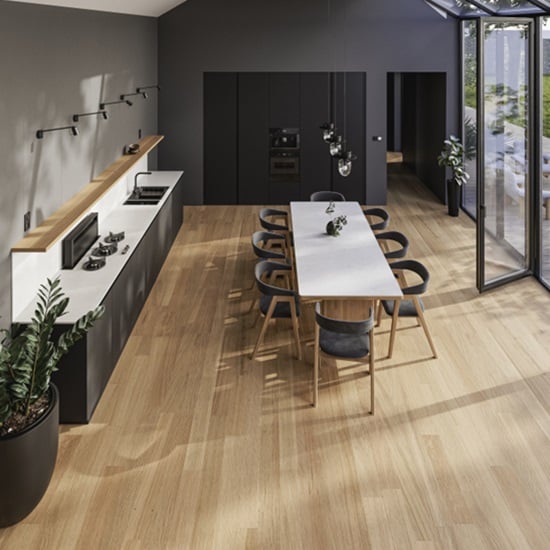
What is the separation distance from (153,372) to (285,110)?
7.13 m

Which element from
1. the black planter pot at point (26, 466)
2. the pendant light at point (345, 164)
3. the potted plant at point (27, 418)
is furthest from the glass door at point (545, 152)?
the black planter pot at point (26, 466)

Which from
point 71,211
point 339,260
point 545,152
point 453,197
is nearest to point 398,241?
point 339,260

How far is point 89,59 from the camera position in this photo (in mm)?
7832

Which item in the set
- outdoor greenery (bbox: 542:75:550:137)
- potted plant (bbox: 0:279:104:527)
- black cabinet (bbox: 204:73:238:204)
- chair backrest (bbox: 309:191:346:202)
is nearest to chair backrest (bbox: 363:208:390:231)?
chair backrest (bbox: 309:191:346:202)

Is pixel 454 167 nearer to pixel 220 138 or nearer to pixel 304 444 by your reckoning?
pixel 220 138

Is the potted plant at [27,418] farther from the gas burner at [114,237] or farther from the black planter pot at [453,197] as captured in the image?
the black planter pot at [453,197]

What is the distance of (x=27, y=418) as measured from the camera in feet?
14.4

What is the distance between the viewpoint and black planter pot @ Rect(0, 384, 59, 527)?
→ 4188 millimetres

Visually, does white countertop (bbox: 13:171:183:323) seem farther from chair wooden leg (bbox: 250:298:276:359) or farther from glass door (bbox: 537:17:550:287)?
glass door (bbox: 537:17:550:287)

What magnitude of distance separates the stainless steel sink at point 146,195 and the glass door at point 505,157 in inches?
153

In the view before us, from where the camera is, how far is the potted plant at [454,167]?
39.1 ft

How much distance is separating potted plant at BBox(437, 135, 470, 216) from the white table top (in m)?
3.24

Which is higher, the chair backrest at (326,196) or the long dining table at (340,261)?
the chair backrest at (326,196)

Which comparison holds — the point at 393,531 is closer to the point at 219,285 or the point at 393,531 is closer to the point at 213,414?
the point at 213,414
